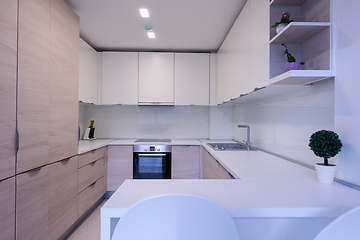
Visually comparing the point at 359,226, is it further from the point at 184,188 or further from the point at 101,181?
the point at 101,181

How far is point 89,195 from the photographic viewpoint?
95.8 inches

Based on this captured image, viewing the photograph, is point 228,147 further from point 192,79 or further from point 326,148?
point 326,148

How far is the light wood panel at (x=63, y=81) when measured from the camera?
1685mm

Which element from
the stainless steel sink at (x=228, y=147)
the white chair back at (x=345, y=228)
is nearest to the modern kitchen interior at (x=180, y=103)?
the white chair back at (x=345, y=228)

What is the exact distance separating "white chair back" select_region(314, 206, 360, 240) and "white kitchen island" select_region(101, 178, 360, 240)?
0.76ft

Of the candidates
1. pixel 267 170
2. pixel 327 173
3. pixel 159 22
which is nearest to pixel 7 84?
pixel 159 22

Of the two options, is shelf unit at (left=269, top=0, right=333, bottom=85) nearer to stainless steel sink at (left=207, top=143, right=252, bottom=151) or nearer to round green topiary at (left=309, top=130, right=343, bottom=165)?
round green topiary at (left=309, top=130, right=343, bottom=165)

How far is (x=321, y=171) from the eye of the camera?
106cm

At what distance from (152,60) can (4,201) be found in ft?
8.65

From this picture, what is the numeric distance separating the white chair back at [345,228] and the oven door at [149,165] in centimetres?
265

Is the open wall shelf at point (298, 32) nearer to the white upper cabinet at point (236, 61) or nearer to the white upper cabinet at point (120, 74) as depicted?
the white upper cabinet at point (236, 61)

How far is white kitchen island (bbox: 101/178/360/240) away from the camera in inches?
29.0

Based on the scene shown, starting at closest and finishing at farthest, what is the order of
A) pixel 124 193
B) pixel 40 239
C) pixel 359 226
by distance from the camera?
1. pixel 359 226
2. pixel 124 193
3. pixel 40 239

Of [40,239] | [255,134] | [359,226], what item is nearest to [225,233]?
[359,226]
